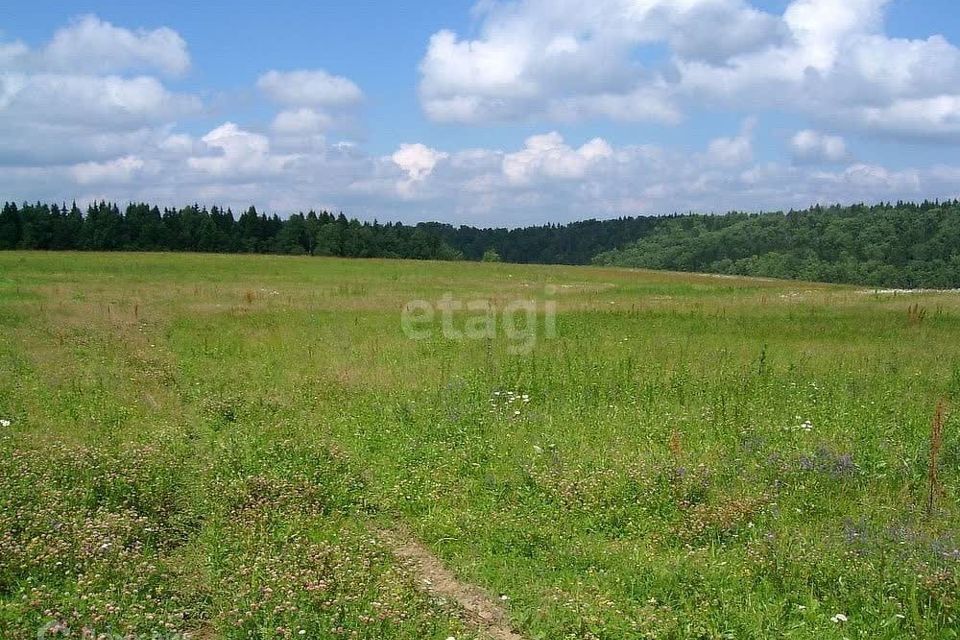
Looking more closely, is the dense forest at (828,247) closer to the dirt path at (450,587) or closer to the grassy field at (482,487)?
the grassy field at (482,487)

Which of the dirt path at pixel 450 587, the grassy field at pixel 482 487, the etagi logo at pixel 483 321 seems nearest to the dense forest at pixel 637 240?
the etagi logo at pixel 483 321

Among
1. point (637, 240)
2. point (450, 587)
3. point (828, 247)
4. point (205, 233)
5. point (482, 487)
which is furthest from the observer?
point (637, 240)

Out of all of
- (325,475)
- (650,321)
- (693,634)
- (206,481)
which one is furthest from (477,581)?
(650,321)

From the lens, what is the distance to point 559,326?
20.7 meters

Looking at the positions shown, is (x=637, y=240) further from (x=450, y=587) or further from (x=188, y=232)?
(x=450, y=587)

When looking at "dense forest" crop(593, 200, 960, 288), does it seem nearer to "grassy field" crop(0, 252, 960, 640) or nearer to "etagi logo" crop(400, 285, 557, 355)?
"etagi logo" crop(400, 285, 557, 355)

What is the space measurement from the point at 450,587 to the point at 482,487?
2272 mm

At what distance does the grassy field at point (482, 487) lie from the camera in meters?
5.79

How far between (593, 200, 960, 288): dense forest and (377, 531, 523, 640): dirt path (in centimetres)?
10063

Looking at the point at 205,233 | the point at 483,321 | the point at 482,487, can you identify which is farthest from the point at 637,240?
the point at 482,487

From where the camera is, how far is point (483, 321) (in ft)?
72.3

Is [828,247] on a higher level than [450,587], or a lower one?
higher

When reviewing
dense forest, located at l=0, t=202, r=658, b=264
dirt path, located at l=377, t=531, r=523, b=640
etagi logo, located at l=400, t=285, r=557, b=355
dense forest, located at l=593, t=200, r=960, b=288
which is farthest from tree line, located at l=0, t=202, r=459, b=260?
dirt path, located at l=377, t=531, r=523, b=640

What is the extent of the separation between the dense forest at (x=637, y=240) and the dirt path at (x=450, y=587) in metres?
94.5
